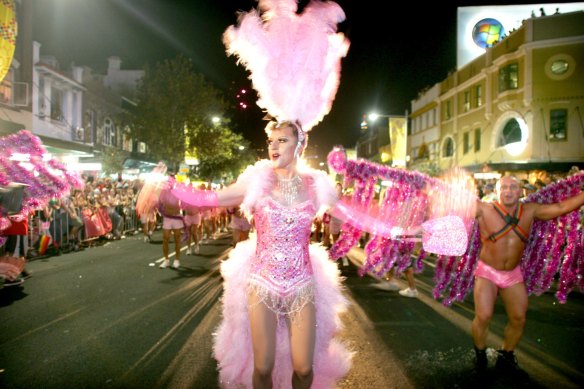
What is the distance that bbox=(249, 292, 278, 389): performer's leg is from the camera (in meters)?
3.07

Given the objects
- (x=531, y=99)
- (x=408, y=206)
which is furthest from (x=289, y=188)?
(x=531, y=99)

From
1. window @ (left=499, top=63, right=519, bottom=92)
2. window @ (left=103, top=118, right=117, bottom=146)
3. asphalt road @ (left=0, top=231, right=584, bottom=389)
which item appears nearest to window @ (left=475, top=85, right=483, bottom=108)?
window @ (left=499, top=63, right=519, bottom=92)

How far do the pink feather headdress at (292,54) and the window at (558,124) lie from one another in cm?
2435

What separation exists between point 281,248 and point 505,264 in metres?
2.63

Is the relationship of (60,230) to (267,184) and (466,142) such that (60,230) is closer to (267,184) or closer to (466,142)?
(267,184)

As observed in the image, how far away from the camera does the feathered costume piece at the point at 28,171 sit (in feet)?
20.9

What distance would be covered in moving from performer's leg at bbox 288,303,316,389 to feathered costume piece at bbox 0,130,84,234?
4.62m

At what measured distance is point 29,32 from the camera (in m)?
21.7

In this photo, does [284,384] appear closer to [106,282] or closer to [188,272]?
[106,282]

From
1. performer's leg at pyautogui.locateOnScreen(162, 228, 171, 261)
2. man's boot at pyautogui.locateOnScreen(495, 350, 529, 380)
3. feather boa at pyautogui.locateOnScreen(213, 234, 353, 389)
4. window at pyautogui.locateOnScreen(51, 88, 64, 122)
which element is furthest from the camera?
window at pyautogui.locateOnScreen(51, 88, 64, 122)


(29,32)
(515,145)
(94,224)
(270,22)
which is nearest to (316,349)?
(270,22)

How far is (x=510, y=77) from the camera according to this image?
26516 millimetres

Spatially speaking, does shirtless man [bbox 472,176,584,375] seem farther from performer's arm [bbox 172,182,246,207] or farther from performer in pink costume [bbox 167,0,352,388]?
performer's arm [bbox 172,182,246,207]

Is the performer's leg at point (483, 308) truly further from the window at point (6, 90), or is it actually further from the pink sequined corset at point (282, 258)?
the window at point (6, 90)
